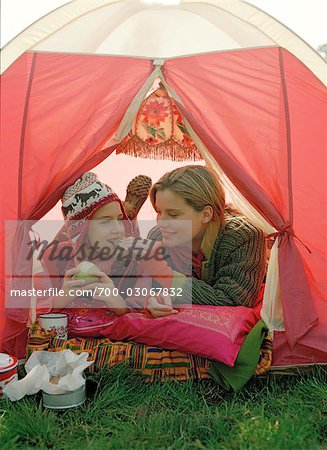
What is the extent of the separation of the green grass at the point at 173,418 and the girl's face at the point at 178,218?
2.49 feet

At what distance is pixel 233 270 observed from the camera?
288 centimetres

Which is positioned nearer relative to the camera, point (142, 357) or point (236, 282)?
point (142, 357)

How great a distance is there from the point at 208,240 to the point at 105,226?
1.72ft

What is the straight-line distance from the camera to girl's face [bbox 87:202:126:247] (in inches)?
115

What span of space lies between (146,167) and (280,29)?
4.17 feet

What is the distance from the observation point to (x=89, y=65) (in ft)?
9.56

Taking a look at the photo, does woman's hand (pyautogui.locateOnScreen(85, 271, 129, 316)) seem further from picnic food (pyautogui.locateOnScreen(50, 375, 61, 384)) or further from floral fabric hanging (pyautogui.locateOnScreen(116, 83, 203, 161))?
floral fabric hanging (pyautogui.locateOnScreen(116, 83, 203, 161))

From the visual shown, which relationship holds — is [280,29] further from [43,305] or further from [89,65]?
[43,305]

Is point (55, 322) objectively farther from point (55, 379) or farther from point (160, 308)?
point (160, 308)

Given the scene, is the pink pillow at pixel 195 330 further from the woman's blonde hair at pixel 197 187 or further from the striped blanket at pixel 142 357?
the woman's blonde hair at pixel 197 187

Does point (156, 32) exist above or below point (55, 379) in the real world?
above

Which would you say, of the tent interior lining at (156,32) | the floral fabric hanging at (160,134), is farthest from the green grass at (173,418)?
the floral fabric hanging at (160,134)

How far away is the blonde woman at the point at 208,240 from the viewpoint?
113 inches

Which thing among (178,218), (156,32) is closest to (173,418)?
(178,218)
